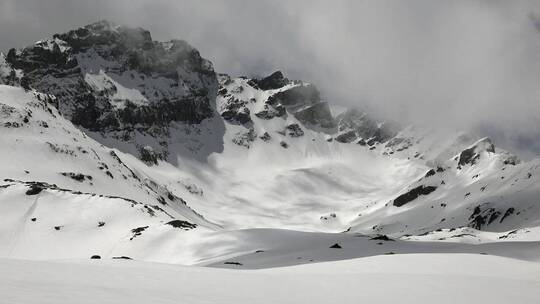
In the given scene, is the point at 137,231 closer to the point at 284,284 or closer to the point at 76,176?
the point at 284,284

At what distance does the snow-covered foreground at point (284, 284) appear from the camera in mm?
15000

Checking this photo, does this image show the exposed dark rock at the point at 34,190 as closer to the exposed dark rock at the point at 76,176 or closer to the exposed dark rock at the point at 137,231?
the exposed dark rock at the point at 137,231

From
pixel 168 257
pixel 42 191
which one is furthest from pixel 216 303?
pixel 42 191

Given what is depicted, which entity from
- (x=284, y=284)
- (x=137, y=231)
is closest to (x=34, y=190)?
(x=137, y=231)

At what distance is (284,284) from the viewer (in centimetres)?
2197

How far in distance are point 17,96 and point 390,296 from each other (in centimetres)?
19679

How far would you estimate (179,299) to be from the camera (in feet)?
51.9

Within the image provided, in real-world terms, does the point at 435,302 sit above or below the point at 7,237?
below

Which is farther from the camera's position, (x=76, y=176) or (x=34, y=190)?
(x=76, y=176)

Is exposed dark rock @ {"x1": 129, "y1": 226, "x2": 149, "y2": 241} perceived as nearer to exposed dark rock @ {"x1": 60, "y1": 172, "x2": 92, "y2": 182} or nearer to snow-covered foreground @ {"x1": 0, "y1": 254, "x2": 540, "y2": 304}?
snow-covered foreground @ {"x1": 0, "y1": 254, "x2": 540, "y2": 304}

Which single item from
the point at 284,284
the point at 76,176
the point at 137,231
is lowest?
the point at 284,284

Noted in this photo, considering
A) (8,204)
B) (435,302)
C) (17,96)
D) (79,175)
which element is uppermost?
(17,96)

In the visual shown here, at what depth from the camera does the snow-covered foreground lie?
15.0 m

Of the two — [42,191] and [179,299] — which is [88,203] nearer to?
[42,191]
